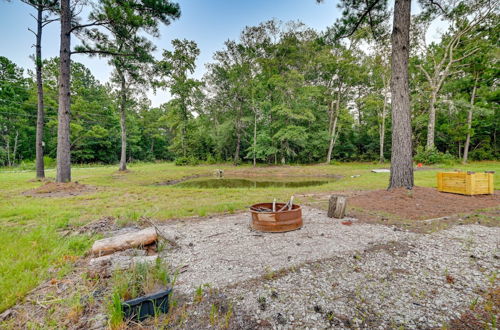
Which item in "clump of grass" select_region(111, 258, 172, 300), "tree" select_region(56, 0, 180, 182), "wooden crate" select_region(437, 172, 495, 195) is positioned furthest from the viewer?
"tree" select_region(56, 0, 180, 182)

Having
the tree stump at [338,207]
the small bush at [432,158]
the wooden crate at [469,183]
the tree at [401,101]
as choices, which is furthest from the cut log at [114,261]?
the small bush at [432,158]

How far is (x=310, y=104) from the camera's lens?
23.0m

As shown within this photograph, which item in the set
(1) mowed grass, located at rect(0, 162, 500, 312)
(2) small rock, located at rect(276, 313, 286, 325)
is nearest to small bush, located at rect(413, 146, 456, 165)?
(1) mowed grass, located at rect(0, 162, 500, 312)

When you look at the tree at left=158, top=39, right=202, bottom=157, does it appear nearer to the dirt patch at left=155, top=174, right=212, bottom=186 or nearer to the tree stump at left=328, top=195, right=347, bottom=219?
the dirt patch at left=155, top=174, right=212, bottom=186

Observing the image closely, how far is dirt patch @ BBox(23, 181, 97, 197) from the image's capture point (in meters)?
6.85

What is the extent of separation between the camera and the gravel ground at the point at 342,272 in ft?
5.57

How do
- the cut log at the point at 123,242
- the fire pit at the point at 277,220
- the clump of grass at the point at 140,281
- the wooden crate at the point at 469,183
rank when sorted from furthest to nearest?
the wooden crate at the point at 469,183
the fire pit at the point at 277,220
the cut log at the point at 123,242
the clump of grass at the point at 140,281

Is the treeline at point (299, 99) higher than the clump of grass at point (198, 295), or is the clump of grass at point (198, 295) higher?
the treeline at point (299, 99)

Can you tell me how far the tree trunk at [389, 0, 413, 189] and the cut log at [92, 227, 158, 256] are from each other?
6.23 metres

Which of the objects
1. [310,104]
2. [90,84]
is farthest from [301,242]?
[90,84]

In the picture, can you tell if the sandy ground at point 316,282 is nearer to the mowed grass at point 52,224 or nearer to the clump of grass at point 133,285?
the clump of grass at point 133,285

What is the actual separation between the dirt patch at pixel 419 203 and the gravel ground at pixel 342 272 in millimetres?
942

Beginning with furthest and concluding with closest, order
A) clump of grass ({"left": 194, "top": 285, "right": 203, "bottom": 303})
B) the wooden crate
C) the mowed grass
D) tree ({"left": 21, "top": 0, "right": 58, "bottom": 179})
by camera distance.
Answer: tree ({"left": 21, "top": 0, "right": 58, "bottom": 179}), the wooden crate, the mowed grass, clump of grass ({"left": 194, "top": 285, "right": 203, "bottom": 303})

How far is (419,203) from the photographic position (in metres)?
5.10
